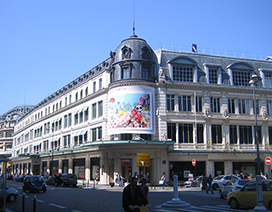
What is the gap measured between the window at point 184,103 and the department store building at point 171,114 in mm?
92

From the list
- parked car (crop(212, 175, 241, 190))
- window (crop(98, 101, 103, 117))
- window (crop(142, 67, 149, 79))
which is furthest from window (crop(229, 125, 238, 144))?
window (crop(98, 101, 103, 117))

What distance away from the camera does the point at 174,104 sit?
43875 millimetres

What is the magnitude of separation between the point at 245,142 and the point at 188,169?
9321 mm

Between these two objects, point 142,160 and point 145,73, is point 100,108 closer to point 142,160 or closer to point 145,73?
point 145,73

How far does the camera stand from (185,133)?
4362cm

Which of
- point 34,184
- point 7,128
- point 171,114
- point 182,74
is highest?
point 182,74

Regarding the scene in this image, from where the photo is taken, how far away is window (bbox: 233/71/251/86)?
156 feet

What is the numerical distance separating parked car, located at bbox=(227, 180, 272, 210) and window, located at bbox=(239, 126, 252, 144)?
2835 centimetres

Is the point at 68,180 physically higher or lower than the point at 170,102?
lower

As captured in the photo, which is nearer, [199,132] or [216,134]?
[199,132]

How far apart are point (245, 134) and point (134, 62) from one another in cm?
1848

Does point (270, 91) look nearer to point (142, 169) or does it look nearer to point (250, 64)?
point (250, 64)

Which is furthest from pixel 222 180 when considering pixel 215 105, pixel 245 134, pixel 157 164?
pixel 245 134

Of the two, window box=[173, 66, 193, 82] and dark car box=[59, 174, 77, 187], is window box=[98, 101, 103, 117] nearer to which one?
dark car box=[59, 174, 77, 187]
